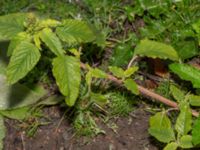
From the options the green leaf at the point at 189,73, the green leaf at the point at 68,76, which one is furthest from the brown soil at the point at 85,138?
the green leaf at the point at 68,76

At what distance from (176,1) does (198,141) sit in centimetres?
90

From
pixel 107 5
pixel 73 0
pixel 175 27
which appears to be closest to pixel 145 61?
pixel 175 27

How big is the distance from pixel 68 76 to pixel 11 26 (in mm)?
281

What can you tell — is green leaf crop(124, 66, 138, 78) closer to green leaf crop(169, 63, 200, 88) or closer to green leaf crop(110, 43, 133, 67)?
green leaf crop(169, 63, 200, 88)

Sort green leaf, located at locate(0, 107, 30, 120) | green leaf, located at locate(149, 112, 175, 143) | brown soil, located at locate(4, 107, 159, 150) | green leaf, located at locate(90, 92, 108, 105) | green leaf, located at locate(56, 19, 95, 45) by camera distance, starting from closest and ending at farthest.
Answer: green leaf, located at locate(56, 19, 95, 45)
green leaf, located at locate(149, 112, 175, 143)
green leaf, located at locate(90, 92, 108, 105)
brown soil, located at locate(4, 107, 159, 150)
green leaf, located at locate(0, 107, 30, 120)

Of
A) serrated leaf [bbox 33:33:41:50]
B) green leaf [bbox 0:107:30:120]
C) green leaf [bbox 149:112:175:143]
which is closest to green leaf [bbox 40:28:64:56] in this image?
serrated leaf [bbox 33:33:41:50]

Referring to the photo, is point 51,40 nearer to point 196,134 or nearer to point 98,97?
point 98,97

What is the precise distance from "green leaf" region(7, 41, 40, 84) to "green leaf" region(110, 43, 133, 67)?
0.70 meters

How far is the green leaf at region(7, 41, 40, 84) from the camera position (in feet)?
4.80

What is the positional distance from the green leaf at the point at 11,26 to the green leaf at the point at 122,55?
648 mm

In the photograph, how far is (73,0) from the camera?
8.26 ft

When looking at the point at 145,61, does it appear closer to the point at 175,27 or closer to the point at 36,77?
the point at 175,27

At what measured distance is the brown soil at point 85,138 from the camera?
6.64 feet

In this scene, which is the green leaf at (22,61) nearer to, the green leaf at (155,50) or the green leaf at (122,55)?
the green leaf at (155,50)
